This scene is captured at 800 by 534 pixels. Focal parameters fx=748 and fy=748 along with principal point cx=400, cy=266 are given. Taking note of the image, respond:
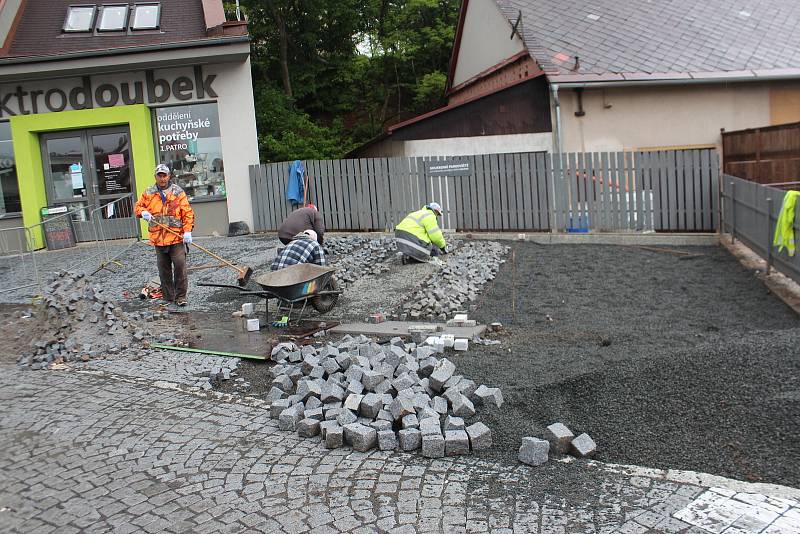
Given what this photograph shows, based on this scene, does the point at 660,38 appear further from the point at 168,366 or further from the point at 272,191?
the point at 168,366

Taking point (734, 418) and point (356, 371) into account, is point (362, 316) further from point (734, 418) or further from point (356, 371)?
point (734, 418)

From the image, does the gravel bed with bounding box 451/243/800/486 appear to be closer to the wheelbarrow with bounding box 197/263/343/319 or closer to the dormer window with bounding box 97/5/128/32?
the wheelbarrow with bounding box 197/263/343/319

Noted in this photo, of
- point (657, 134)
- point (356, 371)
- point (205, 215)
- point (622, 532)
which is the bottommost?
point (622, 532)

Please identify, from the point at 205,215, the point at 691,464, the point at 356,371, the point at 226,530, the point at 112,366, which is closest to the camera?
the point at 226,530

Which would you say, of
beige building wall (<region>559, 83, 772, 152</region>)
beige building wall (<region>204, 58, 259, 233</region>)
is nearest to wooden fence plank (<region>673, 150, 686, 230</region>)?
beige building wall (<region>559, 83, 772, 152</region>)

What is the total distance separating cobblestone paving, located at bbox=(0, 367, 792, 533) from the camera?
4.59 meters

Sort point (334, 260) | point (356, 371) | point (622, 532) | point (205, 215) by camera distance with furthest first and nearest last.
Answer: point (205, 215), point (334, 260), point (356, 371), point (622, 532)

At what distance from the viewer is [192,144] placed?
1808 cm

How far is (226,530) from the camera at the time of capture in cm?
461

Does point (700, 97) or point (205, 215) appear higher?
point (700, 97)

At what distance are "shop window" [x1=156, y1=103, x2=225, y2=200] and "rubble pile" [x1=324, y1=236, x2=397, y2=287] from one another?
14.1 feet

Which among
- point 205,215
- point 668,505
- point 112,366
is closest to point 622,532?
point 668,505

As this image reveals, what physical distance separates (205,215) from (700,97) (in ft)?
42.4

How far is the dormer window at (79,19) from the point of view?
18.5 meters
